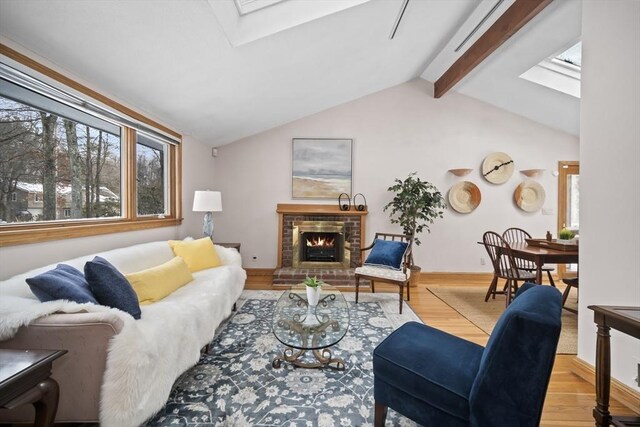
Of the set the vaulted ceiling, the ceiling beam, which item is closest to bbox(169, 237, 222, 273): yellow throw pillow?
the vaulted ceiling

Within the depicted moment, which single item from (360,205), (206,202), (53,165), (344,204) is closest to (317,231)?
(344,204)

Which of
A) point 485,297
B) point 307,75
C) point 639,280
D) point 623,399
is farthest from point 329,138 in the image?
point 623,399

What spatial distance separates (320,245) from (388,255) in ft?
4.96

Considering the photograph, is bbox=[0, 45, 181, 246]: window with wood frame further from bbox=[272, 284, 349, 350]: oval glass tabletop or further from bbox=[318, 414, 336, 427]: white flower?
bbox=[318, 414, 336, 427]: white flower

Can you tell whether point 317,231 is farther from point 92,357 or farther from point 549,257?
point 92,357

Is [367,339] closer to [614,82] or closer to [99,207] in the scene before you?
[614,82]

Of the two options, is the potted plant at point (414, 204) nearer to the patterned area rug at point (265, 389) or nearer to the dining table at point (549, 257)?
the dining table at point (549, 257)

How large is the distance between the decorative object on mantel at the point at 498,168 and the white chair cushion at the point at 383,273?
2597mm

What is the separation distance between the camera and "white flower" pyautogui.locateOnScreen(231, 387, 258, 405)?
1694 mm

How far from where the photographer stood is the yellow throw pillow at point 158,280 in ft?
6.70

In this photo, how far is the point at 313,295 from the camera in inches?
87.7

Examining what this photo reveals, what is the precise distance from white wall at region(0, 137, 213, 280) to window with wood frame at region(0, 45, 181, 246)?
7cm

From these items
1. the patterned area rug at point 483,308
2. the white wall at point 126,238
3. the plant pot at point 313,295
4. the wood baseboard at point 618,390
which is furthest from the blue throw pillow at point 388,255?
the white wall at point 126,238

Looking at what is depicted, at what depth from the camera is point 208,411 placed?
161 cm
